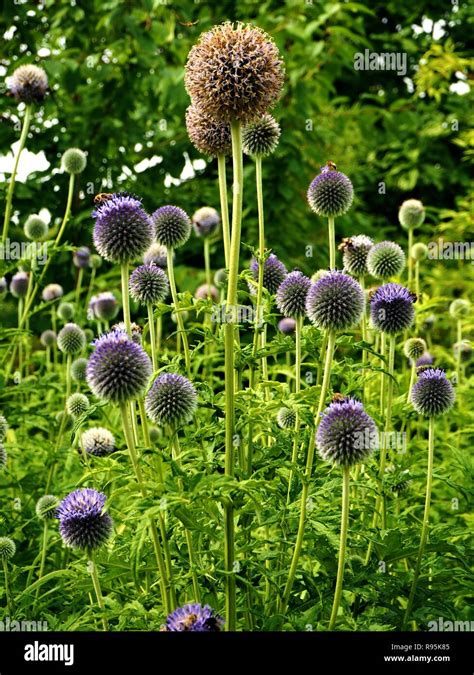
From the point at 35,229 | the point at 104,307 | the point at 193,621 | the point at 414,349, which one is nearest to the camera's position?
the point at 193,621

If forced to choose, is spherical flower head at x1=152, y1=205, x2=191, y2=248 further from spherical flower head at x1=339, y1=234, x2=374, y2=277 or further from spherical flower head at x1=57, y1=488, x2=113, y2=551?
spherical flower head at x1=57, y1=488, x2=113, y2=551

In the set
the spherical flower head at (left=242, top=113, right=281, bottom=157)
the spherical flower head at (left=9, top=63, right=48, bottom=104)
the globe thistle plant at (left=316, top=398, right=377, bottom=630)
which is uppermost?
the spherical flower head at (left=9, top=63, right=48, bottom=104)

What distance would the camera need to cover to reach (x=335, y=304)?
2.59 meters

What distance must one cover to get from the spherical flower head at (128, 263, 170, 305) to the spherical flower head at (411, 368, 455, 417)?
1046 mm

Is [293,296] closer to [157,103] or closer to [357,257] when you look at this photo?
[357,257]

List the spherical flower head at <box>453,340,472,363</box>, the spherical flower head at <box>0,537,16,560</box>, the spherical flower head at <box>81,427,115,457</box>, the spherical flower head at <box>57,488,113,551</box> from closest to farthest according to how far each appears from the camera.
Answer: the spherical flower head at <box>57,488,113,551</box> < the spherical flower head at <box>0,537,16,560</box> < the spherical flower head at <box>81,427,115,457</box> < the spherical flower head at <box>453,340,472,363</box>

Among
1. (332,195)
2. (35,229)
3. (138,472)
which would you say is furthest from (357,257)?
(35,229)

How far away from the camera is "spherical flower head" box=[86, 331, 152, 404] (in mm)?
2273

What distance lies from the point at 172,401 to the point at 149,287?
73 cm

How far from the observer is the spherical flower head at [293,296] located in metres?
3.10

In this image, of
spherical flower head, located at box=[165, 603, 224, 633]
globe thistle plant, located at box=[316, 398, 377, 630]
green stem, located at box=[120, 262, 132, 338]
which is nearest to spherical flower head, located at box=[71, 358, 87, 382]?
green stem, located at box=[120, 262, 132, 338]

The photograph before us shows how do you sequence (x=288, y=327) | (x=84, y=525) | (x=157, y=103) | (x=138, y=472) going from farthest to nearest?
(x=157, y=103), (x=288, y=327), (x=84, y=525), (x=138, y=472)

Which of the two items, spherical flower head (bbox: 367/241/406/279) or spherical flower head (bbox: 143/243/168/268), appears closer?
spherical flower head (bbox: 367/241/406/279)
